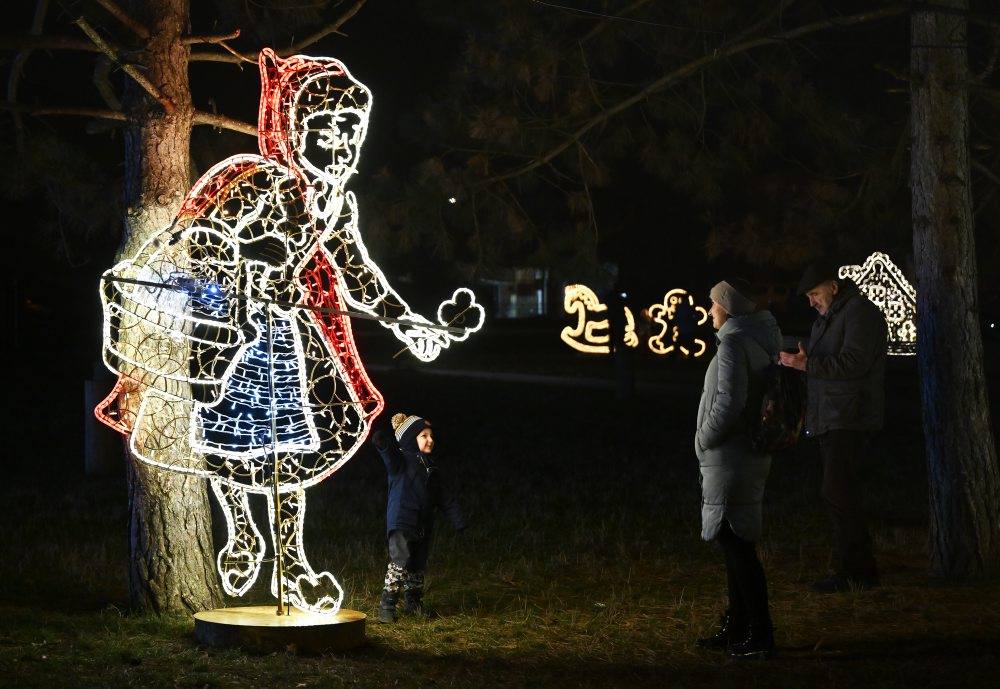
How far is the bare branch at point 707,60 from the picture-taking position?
895 cm

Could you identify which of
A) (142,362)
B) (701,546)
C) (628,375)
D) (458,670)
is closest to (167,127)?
(142,362)

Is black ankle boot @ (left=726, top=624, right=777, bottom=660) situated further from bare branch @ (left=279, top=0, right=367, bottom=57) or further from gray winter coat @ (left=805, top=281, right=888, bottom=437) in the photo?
bare branch @ (left=279, top=0, right=367, bottom=57)

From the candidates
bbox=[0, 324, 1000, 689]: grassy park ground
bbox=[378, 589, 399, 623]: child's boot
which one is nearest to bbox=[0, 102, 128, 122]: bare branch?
bbox=[0, 324, 1000, 689]: grassy park ground


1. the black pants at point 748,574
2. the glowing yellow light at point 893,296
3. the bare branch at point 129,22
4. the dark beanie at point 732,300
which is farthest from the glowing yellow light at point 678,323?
the black pants at point 748,574

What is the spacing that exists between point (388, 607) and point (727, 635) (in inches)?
67.5

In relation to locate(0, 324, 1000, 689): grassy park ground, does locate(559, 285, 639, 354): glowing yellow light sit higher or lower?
higher

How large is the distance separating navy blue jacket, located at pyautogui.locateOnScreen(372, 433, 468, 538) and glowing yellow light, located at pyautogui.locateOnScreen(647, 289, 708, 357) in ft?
61.5

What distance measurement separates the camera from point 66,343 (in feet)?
114

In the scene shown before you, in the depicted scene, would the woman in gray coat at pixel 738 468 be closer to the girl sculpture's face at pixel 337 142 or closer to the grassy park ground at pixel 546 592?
the grassy park ground at pixel 546 592

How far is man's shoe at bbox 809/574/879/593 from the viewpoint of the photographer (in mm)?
7453

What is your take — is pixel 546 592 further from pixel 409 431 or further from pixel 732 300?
pixel 732 300

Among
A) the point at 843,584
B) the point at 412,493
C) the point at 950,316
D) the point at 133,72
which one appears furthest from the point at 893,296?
the point at 133,72

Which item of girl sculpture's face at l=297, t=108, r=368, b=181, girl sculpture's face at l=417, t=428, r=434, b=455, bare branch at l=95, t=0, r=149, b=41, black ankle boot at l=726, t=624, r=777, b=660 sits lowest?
black ankle boot at l=726, t=624, r=777, b=660

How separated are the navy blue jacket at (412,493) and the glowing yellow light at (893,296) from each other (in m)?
15.4
